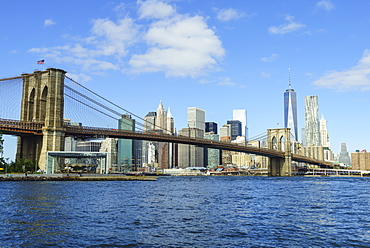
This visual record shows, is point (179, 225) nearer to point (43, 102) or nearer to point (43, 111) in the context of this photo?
point (43, 111)

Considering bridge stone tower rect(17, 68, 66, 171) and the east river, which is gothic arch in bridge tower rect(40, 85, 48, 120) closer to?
bridge stone tower rect(17, 68, 66, 171)

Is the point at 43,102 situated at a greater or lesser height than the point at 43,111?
greater

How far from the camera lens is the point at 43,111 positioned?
85.2 meters

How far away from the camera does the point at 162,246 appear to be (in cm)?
1570

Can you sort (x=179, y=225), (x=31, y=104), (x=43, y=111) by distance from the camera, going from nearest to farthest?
(x=179, y=225) < (x=43, y=111) < (x=31, y=104)

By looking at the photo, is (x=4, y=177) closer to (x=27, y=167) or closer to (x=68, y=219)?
(x=27, y=167)

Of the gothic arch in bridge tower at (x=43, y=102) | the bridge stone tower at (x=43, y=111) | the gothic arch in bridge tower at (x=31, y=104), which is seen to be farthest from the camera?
the gothic arch in bridge tower at (x=31, y=104)

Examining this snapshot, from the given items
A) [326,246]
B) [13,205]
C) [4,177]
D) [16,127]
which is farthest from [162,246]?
[16,127]

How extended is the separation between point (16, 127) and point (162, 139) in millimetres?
34877

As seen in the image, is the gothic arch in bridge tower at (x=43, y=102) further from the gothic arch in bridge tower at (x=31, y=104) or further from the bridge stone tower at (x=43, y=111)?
the gothic arch in bridge tower at (x=31, y=104)

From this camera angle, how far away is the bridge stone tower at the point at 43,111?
80.1 m

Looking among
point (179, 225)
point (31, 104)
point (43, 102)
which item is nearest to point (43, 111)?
point (43, 102)

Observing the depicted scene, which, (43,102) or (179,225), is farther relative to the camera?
(43,102)

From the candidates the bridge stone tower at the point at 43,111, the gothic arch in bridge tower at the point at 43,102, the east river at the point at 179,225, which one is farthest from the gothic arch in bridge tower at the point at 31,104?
the east river at the point at 179,225
